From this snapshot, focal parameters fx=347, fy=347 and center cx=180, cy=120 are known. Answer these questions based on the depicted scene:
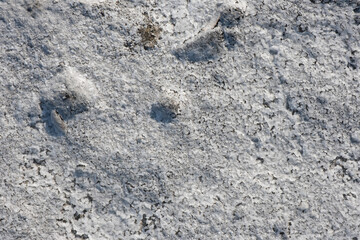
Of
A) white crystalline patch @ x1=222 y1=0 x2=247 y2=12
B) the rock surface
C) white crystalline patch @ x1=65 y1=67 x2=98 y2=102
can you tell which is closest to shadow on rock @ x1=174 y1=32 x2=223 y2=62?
the rock surface

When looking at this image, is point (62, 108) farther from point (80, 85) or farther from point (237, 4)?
point (237, 4)

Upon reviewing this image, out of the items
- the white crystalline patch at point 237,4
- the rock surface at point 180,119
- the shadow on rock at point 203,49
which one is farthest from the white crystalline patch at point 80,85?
the white crystalline patch at point 237,4

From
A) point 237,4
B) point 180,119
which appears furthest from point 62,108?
point 237,4

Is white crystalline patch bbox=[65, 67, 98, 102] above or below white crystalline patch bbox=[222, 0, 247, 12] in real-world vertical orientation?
below

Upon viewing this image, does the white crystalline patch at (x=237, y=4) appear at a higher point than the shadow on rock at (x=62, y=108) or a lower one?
higher

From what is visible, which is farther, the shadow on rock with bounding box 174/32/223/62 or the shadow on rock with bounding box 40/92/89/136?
the shadow on rock with bounding box 174/32/223/62

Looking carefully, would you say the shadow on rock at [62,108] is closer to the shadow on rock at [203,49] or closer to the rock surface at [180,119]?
the rock surface at [180,119]

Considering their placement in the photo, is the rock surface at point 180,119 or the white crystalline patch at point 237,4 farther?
the white crystalline patch at point 237,4

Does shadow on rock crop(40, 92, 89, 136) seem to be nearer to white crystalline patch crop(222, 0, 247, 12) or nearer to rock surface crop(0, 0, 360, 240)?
rock surface crop(0, 0, 360, 240)
